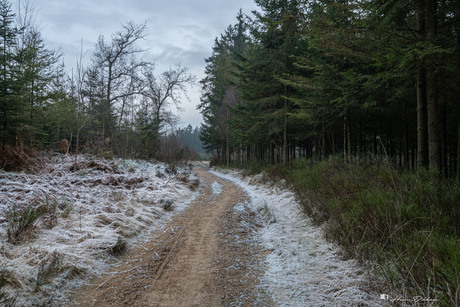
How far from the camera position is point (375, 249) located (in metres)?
2.53

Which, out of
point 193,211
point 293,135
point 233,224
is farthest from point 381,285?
point 293,135

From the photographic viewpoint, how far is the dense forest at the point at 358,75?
513 centimetres

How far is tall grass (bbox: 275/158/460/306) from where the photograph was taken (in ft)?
6.31

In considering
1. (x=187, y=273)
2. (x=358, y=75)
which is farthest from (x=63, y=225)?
(x=358, y=75)

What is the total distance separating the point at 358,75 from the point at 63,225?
8.92 m

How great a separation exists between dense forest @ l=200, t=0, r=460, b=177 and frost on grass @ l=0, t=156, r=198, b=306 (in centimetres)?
443

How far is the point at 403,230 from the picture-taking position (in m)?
2.78

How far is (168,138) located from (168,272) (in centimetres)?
1819

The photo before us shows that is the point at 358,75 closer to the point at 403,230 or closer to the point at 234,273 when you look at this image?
the point at 403,230

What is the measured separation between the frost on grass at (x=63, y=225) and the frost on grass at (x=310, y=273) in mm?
2372

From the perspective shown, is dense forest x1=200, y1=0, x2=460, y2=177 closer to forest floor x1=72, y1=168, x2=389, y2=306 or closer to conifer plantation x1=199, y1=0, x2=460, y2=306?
conifer plantation x1=199, y1=0, x2=460, y2=306

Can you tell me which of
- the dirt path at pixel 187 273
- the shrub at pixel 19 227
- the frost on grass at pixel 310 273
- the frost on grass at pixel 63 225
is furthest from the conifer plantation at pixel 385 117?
the shrub at pixel 19 227

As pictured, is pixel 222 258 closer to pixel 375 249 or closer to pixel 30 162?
pixel 375 249

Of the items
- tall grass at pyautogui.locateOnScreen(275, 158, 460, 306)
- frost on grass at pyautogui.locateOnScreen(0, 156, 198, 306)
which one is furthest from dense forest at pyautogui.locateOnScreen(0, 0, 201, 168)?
tall grass at pyautogui.locateOnScreen(275, 158, 460, 306)
